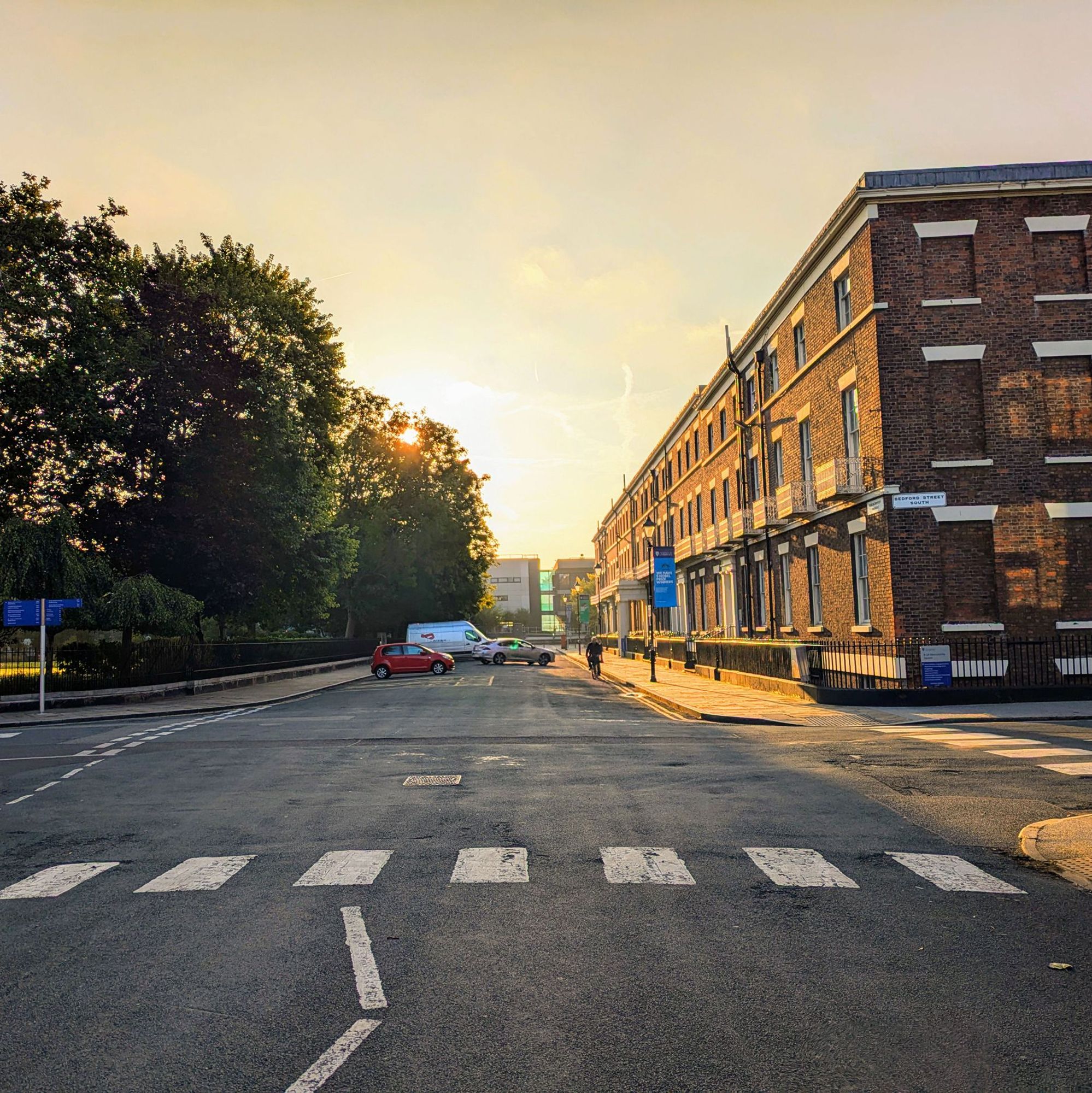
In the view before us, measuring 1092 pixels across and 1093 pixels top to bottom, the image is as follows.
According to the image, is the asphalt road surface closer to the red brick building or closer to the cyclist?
the red brick building

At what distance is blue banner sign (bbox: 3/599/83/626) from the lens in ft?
80.1

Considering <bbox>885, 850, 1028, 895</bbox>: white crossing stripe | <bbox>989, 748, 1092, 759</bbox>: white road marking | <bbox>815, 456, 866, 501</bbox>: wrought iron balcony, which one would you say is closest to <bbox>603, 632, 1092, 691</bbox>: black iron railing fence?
<bbox>815, 456, 866, 501</bbox>: wrought iron balcony

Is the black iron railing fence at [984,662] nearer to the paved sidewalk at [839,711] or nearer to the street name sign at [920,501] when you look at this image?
the paved sidewalk at [839,711]

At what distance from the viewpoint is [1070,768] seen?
40.6 feet

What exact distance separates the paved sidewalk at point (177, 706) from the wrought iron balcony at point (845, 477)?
54.9 ft

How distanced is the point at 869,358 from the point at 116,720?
20.2m

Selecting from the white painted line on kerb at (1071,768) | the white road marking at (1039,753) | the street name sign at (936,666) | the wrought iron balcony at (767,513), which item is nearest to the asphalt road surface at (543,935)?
the white painted line on kerb at (1071,768)

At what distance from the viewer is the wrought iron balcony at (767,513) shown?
31.1 meters

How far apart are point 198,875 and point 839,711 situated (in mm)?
15742

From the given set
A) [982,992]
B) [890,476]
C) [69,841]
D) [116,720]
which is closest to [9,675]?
[116,720]

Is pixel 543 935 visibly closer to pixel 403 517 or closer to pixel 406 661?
pixel 406 661

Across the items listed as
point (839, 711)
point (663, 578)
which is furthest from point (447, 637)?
Answer: point (839, 711)

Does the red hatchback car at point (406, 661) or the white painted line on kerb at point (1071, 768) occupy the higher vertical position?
the red hatchback car at point (406, 661)

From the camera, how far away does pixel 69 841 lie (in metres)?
9.05
